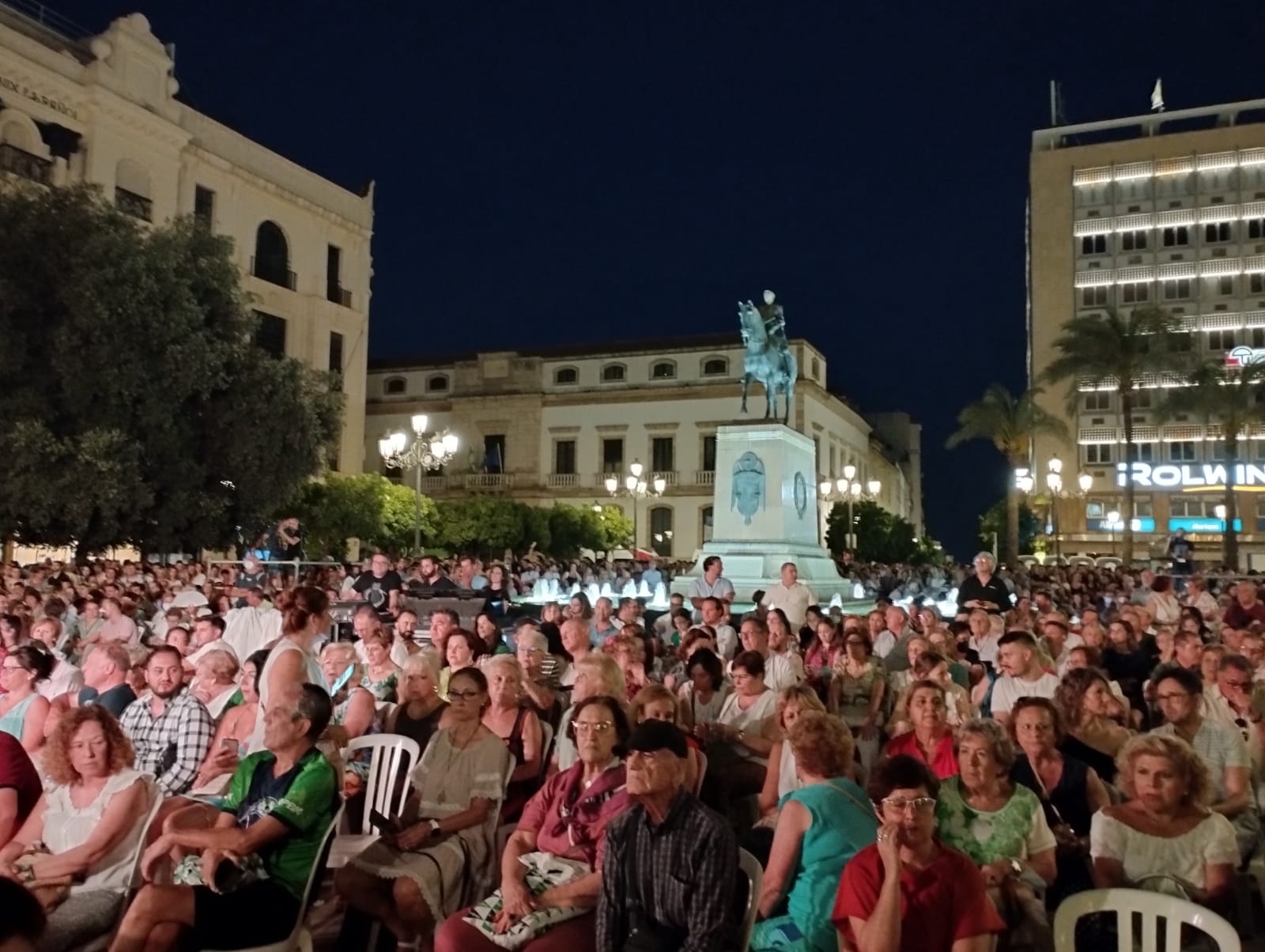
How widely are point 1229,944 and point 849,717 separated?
4.03m

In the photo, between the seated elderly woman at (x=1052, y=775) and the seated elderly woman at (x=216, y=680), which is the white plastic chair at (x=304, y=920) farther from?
the seated elderly woman at (x=1052, y=775)

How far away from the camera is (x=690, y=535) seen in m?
51.3

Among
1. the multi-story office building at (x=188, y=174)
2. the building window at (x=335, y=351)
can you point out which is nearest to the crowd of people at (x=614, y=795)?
the multi-story office building at (x=188, y=174)

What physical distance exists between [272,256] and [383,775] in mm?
35263

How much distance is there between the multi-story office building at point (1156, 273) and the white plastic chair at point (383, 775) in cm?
5511

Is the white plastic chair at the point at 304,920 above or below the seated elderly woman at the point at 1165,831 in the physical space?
below

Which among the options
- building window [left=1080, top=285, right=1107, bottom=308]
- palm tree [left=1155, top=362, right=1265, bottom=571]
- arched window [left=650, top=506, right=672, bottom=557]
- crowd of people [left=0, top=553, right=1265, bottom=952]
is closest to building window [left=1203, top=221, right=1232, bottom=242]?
building window [left=1080, top=285, right=1107, bottom=308]

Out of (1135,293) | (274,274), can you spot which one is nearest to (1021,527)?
(1135,293)

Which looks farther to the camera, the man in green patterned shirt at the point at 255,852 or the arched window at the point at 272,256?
the arched window at the point at 272,256

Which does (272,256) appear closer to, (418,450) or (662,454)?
(418,450)

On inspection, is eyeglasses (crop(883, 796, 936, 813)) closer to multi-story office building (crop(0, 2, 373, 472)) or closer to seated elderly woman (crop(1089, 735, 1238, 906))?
seated elderly woman (crop(1089, 735, 1238, 906))

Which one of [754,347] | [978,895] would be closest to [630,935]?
[978,895]

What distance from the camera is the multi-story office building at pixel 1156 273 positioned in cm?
5575

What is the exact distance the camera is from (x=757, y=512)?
19.2 metres
